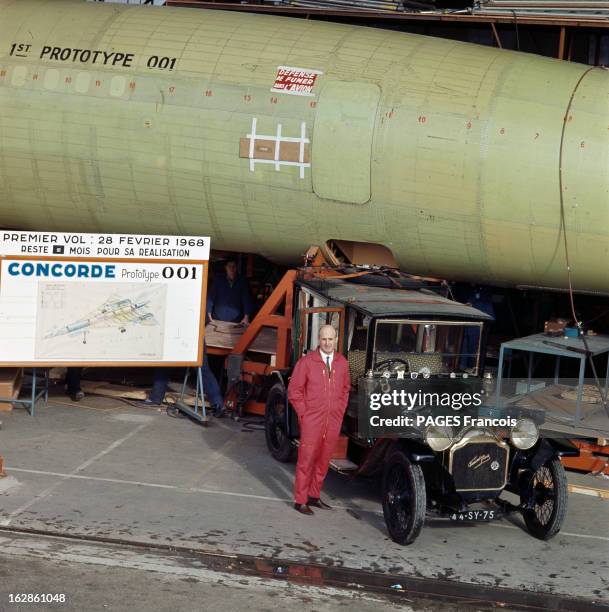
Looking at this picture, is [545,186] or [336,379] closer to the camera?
[336,379]

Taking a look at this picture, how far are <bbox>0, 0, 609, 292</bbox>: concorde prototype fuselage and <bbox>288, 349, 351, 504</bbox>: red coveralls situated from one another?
14.3ft

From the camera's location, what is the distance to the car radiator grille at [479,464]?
9344 mm

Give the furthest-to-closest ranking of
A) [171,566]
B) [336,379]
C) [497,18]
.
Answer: [497,18]
[336,379]
[171,566]

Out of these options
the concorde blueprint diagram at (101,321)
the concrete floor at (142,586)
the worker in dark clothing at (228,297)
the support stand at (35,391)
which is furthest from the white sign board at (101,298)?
the concrete floor at (142,586)

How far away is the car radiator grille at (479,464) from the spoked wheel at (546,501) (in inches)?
16.6

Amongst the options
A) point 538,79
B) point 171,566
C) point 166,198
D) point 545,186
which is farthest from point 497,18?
point 171,566

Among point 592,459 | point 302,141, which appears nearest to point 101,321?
point 302,141

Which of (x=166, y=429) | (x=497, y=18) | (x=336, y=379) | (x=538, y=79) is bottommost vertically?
(x=166, y=429)

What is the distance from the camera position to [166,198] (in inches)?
589

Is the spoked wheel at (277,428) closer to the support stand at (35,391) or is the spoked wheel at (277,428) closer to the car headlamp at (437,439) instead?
the car headlamp at (437,439)

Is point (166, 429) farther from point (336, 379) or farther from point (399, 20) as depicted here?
point (399, 20)

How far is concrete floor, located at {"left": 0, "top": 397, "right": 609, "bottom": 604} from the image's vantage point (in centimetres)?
927

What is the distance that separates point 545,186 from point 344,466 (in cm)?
486

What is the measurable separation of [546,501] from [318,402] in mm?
2324
